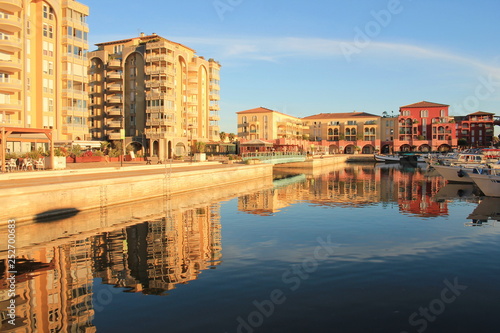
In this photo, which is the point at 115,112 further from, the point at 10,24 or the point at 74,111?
the point at 10,24

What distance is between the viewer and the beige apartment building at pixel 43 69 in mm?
47166

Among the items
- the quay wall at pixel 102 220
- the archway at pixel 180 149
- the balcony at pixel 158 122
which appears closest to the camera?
the quay wall at pixel 102 220

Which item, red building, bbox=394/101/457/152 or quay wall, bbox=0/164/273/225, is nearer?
quay wall, bbox=0/164/273/225

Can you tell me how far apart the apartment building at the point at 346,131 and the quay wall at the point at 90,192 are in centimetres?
10388

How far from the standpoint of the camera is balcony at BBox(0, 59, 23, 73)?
151 feet

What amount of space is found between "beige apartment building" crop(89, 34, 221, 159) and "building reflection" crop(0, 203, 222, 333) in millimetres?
51269

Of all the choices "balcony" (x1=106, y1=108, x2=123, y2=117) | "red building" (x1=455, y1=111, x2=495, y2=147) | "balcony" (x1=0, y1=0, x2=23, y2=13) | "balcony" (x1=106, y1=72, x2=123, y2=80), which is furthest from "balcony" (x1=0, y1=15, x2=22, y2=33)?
"red building" (x1=455, y1=111, x2=495, y2=147)

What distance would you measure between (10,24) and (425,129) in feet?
383

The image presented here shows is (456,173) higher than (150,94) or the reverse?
the reverse

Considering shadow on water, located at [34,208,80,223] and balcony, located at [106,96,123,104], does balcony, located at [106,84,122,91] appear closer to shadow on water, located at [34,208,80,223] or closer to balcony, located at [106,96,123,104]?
balcony, located at [106,96,123,104]

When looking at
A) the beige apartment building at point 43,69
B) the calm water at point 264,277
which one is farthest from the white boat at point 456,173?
the beige apartment building at point 43,69

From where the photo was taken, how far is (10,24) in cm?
4544

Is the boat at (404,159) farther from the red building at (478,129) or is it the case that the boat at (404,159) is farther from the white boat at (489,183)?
the white boat at (489,183)

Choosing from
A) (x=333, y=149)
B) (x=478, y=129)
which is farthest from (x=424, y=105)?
(x=333, y=149)
